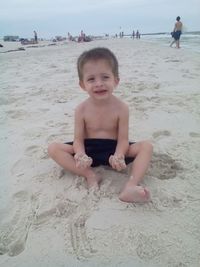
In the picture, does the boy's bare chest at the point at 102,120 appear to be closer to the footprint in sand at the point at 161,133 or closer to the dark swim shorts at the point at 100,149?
the dark swim shorts at the point at 100,149

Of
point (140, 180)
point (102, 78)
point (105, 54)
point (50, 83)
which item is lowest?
point (50, 83)

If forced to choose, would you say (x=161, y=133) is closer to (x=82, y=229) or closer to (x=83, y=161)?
(x=83, y=161)

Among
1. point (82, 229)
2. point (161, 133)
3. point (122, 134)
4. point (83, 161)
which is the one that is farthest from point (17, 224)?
point (161, 133)

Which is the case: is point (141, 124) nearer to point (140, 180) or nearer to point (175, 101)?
point (175, 101)

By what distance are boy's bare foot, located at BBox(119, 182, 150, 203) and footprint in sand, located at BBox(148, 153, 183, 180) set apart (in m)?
0.38

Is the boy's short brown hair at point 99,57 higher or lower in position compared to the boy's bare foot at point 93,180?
higher

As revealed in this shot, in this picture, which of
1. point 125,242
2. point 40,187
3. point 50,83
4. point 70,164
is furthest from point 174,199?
point 50,83

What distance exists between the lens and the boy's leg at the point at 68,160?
193 centimetres

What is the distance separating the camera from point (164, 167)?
2098 millimetres

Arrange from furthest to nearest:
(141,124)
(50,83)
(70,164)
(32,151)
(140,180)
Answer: (50,83) < (141,124) < (32,151) < (70,164) < (140,180)

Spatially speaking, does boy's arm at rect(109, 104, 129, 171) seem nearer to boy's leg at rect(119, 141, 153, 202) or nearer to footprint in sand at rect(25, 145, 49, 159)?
boy's leg at rect(119, 141, 153, 202)

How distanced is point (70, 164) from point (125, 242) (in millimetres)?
763

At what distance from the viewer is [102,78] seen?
6.34 feet

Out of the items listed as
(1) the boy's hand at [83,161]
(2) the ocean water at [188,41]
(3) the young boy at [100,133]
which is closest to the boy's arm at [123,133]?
(3) the young boy at [100,133]
